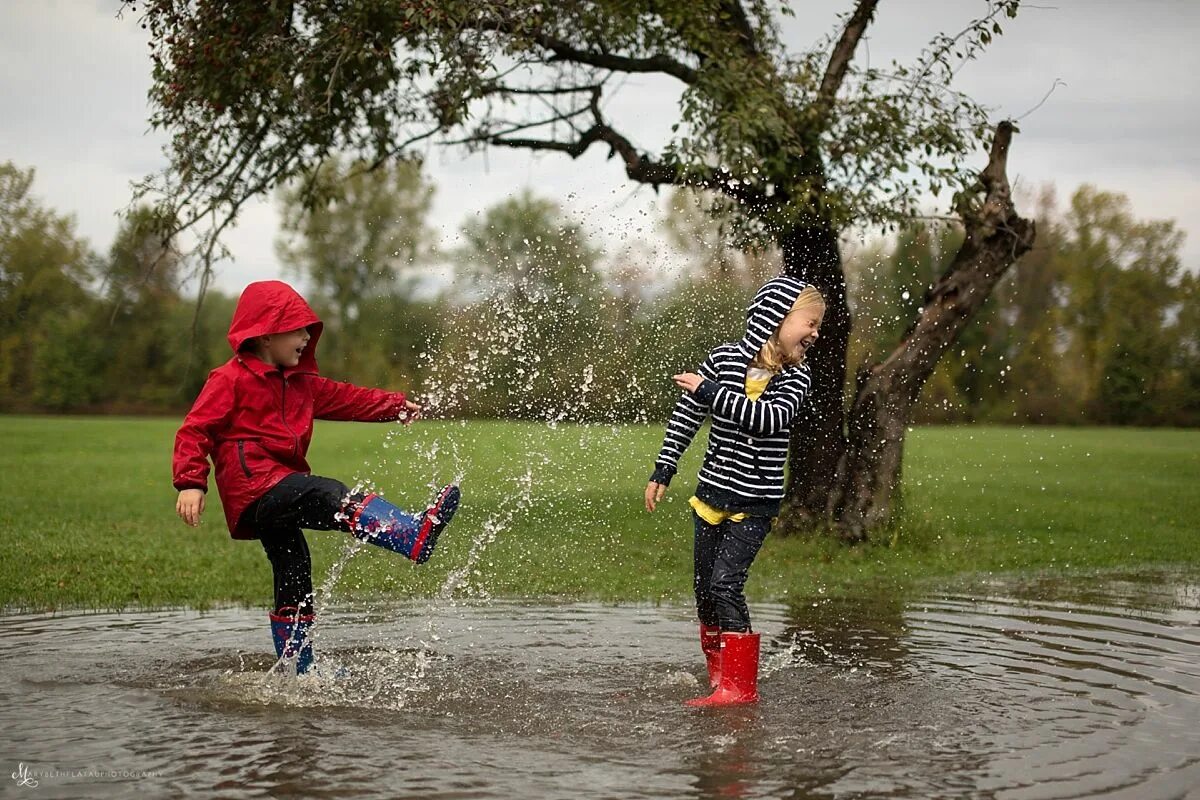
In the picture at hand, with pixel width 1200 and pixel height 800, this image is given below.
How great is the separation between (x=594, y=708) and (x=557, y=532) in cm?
773

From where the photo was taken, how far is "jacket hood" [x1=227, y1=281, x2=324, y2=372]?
628 cm

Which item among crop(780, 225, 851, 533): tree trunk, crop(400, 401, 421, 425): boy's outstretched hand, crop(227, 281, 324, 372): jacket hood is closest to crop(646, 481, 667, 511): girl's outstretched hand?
crop(400, 401, 421, 425): boy's outstretched hand

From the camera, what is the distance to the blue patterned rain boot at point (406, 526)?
602 centimetres

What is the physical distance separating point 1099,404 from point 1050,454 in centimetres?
2383

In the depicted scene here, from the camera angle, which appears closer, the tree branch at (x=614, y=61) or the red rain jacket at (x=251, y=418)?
the red rain jacket at (x=251, y=418)

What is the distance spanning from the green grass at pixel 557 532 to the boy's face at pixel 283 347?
1.10 meters

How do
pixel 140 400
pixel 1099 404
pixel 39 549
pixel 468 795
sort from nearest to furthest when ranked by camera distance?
pixel 468 795, pixel 39 549, pixel 1099 404, pixel 140 400

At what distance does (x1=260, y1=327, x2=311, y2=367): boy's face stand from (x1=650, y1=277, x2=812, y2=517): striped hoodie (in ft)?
5.82

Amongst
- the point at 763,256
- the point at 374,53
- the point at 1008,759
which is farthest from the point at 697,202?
the point at 1008,759

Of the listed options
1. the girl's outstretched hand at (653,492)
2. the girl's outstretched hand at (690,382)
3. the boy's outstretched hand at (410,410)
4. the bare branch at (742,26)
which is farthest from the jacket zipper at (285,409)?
the bare branch at (742,26)

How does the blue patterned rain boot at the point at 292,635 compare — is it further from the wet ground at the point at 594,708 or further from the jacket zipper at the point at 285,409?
the jacket zipper at the point at 285,409

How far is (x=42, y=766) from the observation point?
16.0ft

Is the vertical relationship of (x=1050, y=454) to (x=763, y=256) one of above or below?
below

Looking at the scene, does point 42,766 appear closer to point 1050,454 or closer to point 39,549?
point 39,549
